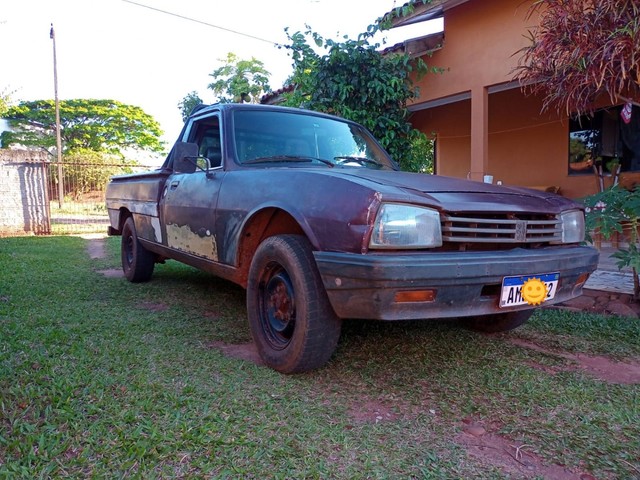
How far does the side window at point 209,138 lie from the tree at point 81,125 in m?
30.2

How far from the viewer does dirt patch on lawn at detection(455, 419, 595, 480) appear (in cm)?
181

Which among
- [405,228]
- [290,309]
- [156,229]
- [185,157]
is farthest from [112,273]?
[405,228]

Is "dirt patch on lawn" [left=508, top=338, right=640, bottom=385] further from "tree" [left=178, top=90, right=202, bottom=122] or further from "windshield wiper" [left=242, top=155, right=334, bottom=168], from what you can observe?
"tree" [left=178, top=90, right=202, bottom=122]

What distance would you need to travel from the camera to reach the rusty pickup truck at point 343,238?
85.6 inches

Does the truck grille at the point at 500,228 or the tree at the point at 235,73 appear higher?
the tree at the point at 235,73

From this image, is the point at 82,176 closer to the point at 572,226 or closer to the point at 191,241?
the point at 191,241

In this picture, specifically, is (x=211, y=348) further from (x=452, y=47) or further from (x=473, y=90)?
(x=452, y=47)

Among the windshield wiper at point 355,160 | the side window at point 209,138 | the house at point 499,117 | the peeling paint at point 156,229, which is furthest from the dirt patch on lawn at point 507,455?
the house at point 499,117

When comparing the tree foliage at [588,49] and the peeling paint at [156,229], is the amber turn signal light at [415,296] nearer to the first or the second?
the tree foliage at [588,49]

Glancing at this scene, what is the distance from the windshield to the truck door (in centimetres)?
25

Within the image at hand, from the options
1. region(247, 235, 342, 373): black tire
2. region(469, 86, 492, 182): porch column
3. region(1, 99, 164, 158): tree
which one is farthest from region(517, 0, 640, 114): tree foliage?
region(1, 99, 164, 158): tree

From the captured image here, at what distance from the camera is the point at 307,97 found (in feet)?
22.1

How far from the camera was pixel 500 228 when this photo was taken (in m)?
2.44

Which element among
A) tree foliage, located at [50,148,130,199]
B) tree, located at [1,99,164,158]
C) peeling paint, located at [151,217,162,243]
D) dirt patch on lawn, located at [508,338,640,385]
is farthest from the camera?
tree, located at [1,99,164,158]
